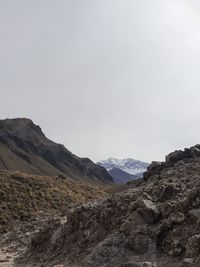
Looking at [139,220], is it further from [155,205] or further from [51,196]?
[51,196]

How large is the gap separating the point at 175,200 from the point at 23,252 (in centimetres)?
1102

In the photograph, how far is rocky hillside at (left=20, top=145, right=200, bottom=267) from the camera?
19375 millimetres

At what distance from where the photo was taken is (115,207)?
24.9 meters

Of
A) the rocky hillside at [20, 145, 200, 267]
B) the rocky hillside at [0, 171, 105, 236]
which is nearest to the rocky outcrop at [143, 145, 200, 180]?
the rocky hillside at [20, 145, 200, 267]

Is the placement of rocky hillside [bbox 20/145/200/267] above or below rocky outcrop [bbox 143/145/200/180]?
below

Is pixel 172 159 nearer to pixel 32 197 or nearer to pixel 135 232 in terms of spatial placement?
pixel 135 232

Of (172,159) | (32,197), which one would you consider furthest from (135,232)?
(32,197)

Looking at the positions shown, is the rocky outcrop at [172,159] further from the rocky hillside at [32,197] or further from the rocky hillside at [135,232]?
the rocky hillside at [32,197]

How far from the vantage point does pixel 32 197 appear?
4812 cm

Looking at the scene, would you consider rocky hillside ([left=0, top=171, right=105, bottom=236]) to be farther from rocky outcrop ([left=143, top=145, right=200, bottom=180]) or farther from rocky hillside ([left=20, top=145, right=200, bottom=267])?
rocky hillside ([left=20, top=145, right=200, bottom=267])

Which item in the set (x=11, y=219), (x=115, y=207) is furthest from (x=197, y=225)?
(x=11, y=219)

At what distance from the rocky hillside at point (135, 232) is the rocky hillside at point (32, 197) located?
45.4ft

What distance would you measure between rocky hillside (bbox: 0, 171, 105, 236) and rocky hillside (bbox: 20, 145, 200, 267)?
13845mm

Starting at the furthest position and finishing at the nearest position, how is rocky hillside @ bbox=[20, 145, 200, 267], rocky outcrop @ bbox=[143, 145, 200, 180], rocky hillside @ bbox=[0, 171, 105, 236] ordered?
rocky hillside @ bbox=[0, 171, 105, 236], rocky outcrop @ bbox=[143, 145, 200, 180], rocky hillside @ bbox=[20, 145, 200, 267]
